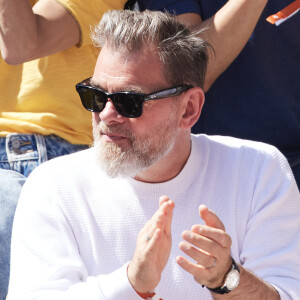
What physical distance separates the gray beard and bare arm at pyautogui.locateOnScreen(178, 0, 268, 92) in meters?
0.59

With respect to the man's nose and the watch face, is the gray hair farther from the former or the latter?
the watch face

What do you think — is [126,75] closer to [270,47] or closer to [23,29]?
[23,29]

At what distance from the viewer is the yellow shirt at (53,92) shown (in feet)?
9.07

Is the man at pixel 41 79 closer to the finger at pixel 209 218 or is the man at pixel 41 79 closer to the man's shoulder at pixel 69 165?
the man's shoulder at pixel 69 165

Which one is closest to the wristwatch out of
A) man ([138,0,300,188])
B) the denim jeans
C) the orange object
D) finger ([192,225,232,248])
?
finger ([192,225,232,248])

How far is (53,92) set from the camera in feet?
9.12

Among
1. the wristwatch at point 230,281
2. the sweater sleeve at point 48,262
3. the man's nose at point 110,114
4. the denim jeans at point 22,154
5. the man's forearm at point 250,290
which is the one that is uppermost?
the man's nose at point 110,114

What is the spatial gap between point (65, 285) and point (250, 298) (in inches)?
21.5

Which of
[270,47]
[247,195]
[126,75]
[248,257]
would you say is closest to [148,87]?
[126,75]

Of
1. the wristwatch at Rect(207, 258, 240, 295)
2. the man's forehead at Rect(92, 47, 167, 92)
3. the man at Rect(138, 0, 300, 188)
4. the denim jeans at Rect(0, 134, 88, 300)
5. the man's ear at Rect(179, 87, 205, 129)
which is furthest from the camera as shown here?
the man at Rect(138, 0, 300, 188)

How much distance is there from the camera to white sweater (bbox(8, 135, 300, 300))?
2.20 m

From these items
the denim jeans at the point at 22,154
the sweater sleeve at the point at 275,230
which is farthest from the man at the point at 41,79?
the sweater sleeve at the point at 275,230

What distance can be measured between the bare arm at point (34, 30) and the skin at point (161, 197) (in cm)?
35

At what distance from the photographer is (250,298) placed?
207 centimetres
